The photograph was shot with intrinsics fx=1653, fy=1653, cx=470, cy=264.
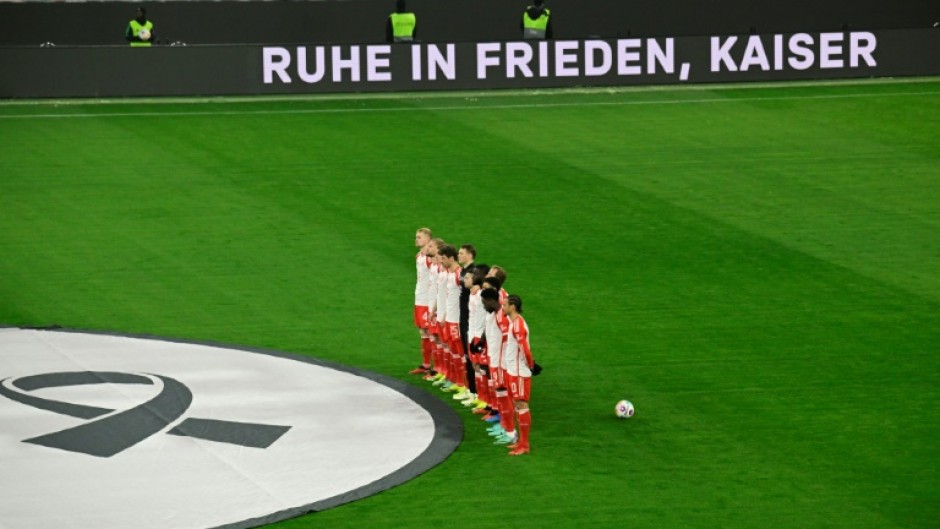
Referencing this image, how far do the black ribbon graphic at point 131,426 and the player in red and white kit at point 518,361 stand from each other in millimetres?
2322

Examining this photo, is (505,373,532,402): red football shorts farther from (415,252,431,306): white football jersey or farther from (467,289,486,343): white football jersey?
(415,252,431,306): white football jersey

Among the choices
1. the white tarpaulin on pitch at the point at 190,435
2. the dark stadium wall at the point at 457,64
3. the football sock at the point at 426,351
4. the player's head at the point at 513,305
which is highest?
the dark stadium wall at the point at 457,64

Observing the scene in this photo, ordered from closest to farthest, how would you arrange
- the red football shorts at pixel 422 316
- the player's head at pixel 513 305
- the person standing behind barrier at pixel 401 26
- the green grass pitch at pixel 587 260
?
1. the green grass pitch at pixel 587 260
2. the player's head at pixel 513 305
3. the red football shorts at pixel 422 316
4. the person standing behind barrier at pixel 401 26

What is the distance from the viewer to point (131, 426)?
1608 cm

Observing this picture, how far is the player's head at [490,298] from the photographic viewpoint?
15348mm

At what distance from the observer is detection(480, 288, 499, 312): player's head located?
1535 centimetres

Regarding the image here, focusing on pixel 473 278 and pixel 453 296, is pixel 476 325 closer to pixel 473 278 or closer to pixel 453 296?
pixel 473 278

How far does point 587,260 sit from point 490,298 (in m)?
8.74

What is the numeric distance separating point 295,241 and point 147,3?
18983mm

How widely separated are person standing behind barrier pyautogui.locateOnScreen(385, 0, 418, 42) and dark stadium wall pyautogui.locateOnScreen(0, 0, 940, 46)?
3.78 m

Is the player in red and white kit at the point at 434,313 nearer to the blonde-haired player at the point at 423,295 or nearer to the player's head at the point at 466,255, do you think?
the blonde-haired player at the point at 423,295

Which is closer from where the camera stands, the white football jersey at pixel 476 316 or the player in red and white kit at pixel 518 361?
the player in red and white kit at pixel 518 361

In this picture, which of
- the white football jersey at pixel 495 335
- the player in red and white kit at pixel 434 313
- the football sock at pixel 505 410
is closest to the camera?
the white football jersey at pixel 495 335

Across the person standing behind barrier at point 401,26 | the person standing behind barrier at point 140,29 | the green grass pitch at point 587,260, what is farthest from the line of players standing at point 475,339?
the person standing behind barrier at point 140,29
